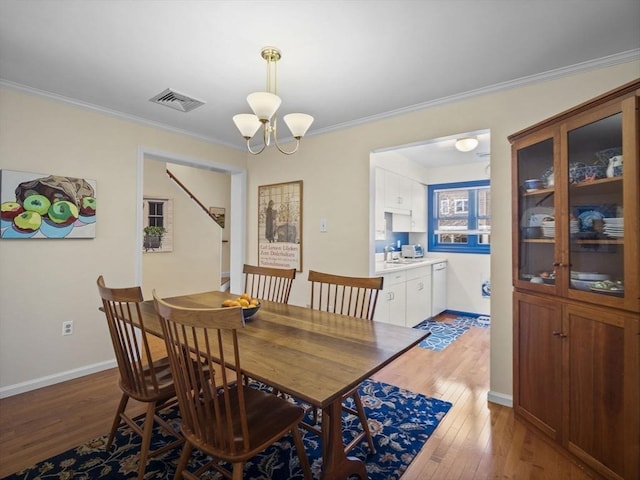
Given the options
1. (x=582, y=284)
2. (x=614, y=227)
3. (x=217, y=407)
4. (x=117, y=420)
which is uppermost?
(x=614, y=227)

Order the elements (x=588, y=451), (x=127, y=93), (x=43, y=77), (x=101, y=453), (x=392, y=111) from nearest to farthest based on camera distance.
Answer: (x=588, y=451)
(x=101, y=453)
(x=43, y=77)
(x=127, y=93)
(x=392, y=111)

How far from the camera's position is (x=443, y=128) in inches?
109

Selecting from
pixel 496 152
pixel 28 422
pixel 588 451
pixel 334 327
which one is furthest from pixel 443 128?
pixel 28 422

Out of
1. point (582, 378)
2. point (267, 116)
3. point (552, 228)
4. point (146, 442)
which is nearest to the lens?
point (146, 442)

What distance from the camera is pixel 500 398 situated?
2457 millimetres

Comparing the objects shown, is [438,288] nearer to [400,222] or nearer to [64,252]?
[400,222]

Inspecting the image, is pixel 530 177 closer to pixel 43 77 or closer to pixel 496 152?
pixel 496 152

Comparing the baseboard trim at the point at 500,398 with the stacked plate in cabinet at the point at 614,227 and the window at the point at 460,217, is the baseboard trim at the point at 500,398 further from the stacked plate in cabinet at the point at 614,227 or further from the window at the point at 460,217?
the window at the point at 460,217

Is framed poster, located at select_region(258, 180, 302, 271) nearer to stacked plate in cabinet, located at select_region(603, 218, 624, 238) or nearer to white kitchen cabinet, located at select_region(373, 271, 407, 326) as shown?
white kitchen cabinet, located at select_region(373, 271, 407, 326)

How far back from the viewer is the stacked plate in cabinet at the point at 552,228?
1.84m

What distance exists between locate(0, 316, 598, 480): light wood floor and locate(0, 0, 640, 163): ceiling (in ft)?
7.86

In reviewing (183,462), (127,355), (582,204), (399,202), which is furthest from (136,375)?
(399,202)

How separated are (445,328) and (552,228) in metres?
2.76

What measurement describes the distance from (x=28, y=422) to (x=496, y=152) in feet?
12.6
